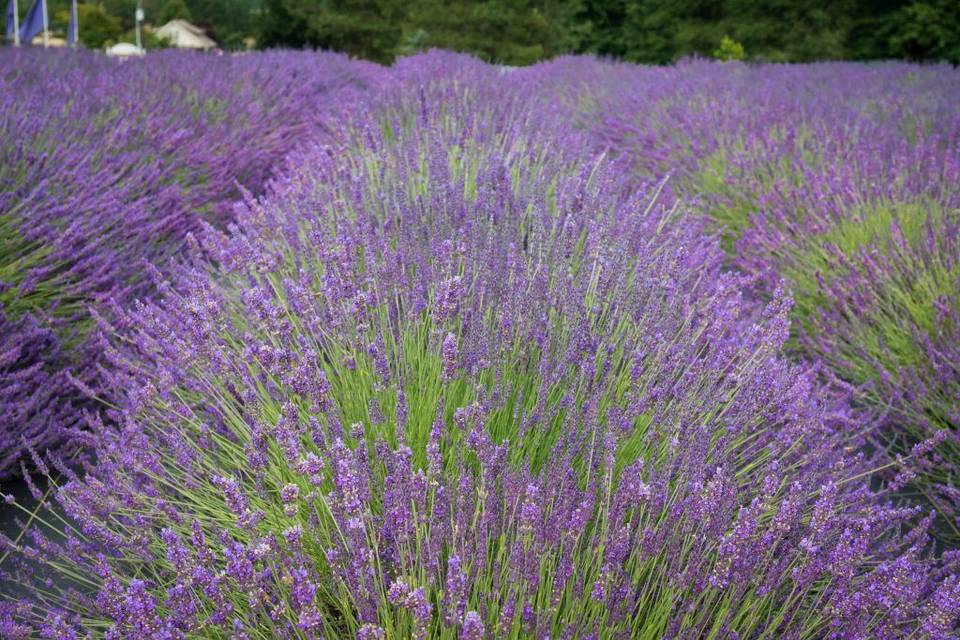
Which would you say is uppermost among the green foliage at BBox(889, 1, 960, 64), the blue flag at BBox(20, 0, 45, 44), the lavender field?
the green foliage at BBox(889, 1, 960, 64)

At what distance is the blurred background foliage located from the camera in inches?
623

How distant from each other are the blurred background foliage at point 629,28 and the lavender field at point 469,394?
11536 mm

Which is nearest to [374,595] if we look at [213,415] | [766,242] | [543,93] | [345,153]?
[213,415]

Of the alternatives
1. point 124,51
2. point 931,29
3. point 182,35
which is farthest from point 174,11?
point 931,29

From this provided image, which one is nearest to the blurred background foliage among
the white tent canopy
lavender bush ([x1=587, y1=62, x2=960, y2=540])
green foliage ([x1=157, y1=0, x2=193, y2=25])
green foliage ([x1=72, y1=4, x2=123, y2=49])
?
the white tent canopy

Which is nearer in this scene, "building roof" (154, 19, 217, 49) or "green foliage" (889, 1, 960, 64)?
"green foliage" (889, 1, 960, 64)

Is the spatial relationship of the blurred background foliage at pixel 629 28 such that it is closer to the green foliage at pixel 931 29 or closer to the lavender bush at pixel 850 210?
A: the green foliage at pixel 931 29

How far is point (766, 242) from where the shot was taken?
3.66 meters

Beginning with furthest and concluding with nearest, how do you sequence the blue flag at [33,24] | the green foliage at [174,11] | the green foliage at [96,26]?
the green foliage at [174,11], the green foliage at [96,26], the blue flag at [33,24]

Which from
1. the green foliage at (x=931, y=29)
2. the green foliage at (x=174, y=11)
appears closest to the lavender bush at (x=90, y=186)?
the green foliage at (x=931, y=29)

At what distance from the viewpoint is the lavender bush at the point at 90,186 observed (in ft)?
8.39

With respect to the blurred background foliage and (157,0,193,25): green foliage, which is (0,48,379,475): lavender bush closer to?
the blurred background foliage

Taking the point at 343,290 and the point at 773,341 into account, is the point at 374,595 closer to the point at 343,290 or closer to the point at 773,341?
the point at 343,290

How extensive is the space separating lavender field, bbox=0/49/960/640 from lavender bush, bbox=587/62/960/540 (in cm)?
3
